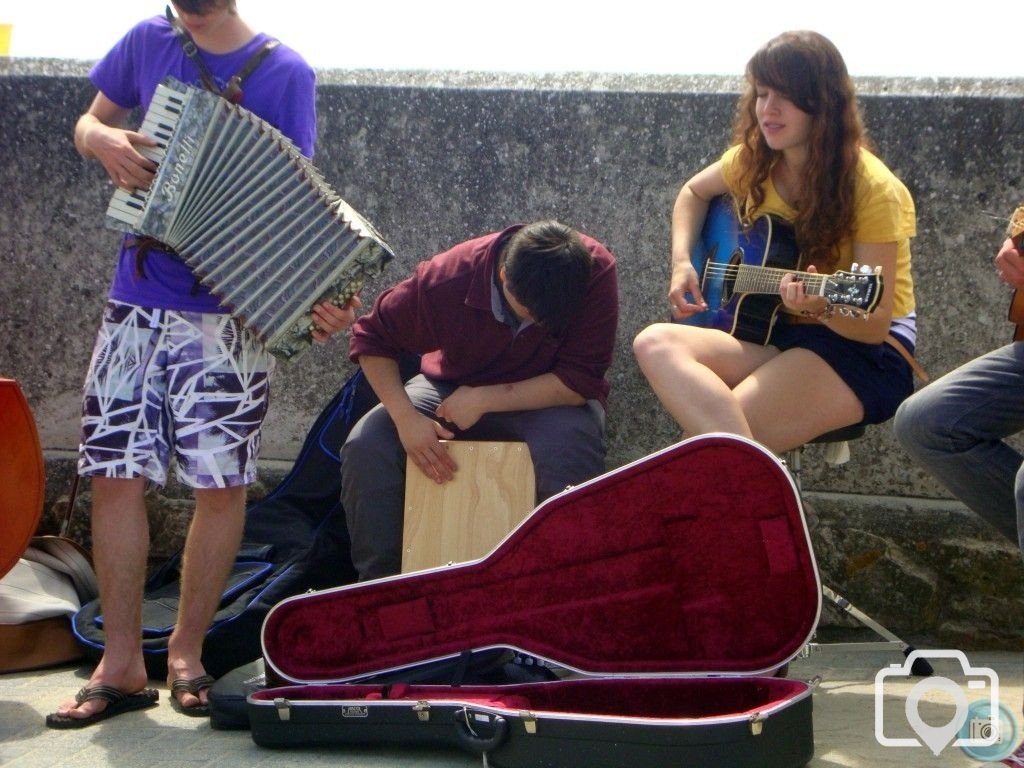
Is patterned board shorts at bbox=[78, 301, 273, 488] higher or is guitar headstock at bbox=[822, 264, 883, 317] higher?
guitar headstock at bbox=[822, 264, 883, 317]

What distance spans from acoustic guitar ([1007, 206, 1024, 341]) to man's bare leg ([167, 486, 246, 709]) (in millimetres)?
1986

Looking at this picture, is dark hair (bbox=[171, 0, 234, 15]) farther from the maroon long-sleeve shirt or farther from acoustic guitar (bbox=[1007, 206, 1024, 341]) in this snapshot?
acoustic guitar (bbox=[1007, 206, 1024, 341])

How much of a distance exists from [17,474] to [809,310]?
211 cm

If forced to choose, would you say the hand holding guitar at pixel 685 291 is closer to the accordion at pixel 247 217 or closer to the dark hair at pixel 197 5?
the accordion at pixel 247 217

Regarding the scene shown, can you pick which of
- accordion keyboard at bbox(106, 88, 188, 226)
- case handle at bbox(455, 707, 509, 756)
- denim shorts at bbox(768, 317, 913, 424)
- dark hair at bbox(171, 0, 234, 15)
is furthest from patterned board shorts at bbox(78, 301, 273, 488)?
denim shorts at bbox(768, 317, 913, 424)

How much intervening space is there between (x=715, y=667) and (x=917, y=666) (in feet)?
3.20

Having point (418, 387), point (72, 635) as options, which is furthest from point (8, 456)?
point (418, 387)

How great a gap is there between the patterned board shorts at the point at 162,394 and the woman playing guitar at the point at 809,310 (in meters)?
1.08

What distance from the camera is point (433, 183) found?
13.9 ft

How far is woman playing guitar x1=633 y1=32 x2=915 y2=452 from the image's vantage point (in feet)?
10.2

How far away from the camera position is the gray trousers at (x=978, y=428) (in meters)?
2.84

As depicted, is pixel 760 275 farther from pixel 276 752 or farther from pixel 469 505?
pixel 276 752

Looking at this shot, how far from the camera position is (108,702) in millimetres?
3059

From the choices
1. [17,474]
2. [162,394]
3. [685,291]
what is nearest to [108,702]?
[17,474]
